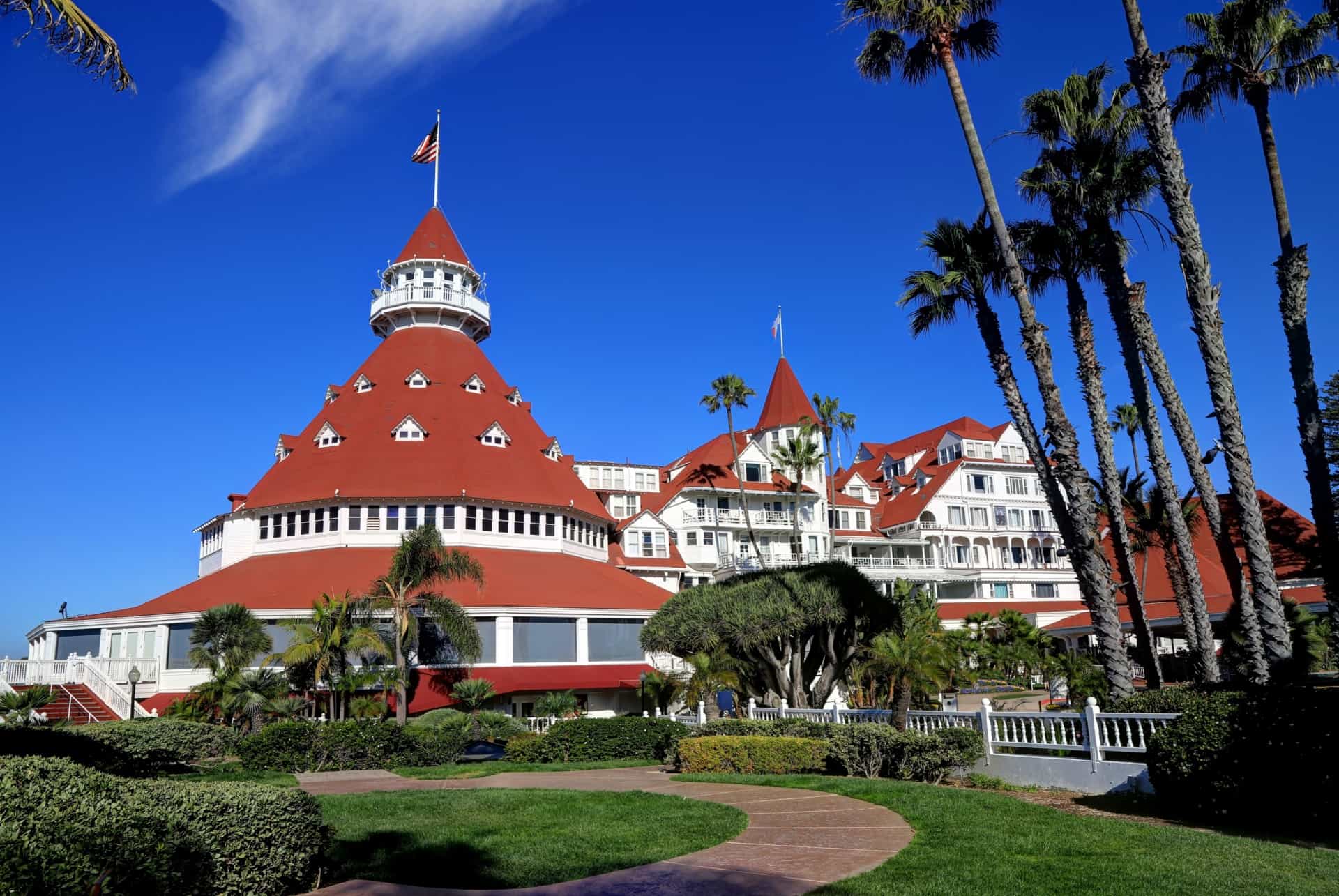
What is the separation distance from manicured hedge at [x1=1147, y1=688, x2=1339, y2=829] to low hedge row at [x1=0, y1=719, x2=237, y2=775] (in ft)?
41.7

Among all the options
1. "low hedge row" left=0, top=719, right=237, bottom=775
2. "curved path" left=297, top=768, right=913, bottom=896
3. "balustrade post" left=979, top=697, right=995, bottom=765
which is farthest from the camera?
"balustrade post" left=979, top=697, right=995, bottom=765

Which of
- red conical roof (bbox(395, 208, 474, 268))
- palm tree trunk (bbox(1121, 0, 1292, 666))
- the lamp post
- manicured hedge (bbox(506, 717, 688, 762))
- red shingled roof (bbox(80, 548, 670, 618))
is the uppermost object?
red conical roof (bbox(395, 208, 474, 268))

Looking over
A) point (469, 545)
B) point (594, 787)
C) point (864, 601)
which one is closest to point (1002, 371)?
point (864, 601)

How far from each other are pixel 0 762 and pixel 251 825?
210 centimetres

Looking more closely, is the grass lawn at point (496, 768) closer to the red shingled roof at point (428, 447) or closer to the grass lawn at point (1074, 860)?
the grass lawn at point (1074, 860)

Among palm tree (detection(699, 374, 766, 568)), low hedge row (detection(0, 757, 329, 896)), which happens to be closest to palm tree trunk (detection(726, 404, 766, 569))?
palm tree (detection(699, 374, 766, 568))

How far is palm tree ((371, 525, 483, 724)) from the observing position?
32.4 meters

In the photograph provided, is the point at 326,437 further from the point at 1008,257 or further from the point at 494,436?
the point at 1008,257

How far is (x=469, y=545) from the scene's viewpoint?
1693 inches

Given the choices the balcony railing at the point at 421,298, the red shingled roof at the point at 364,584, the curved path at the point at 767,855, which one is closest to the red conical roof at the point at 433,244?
the balcony railing at the point at 421,298

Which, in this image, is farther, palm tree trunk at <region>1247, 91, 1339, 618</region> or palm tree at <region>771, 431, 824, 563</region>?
palm tree at <region>771, 431, 824, 563</region>

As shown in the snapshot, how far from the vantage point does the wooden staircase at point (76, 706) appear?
3284 centimetres

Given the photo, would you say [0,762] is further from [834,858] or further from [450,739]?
[450,739]

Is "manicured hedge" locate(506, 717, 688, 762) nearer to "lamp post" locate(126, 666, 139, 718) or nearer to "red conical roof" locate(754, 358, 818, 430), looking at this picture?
"lamp post" locate(126, 666, 139, 718)
